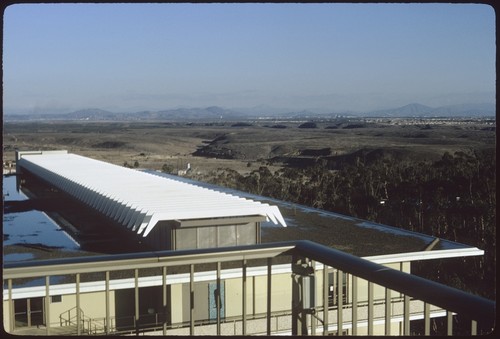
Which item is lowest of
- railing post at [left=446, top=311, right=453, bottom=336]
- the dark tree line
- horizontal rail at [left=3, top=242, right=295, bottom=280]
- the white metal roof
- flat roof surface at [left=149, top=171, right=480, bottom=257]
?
the dark tree line

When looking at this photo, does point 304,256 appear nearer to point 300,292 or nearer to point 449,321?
point 300,292

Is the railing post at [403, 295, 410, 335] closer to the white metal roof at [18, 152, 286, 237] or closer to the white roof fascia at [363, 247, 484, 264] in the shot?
the white roof fascia at [363, 247, 484, 264]

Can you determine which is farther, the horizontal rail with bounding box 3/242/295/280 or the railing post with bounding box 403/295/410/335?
the horizontal rail with bounding box 3/242/295/280

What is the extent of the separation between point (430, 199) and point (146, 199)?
1382 cm

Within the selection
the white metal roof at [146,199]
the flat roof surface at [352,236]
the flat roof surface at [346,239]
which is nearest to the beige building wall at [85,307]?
the flat roof surface at [346,239]

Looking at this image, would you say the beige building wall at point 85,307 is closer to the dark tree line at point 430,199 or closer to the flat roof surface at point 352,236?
the flat roof surface at point 352,236

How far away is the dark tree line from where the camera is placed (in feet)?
60.8

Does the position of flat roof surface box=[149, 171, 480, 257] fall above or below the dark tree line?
above

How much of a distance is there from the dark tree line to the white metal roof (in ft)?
22.9

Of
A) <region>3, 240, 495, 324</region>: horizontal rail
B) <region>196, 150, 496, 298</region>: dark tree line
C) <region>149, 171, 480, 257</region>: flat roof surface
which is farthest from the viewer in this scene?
<region>196, 150, 496, 298</region>: dark tree line

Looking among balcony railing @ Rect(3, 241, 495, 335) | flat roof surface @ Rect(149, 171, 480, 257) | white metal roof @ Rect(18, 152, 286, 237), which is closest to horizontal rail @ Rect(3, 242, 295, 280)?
balcony railing @ Rect(3, 241, 495, 335)

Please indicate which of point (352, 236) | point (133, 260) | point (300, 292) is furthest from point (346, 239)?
point (133, 260)

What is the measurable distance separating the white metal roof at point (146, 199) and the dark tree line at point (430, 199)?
6983 mm

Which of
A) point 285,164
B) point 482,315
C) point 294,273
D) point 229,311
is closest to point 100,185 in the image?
point 229,311
